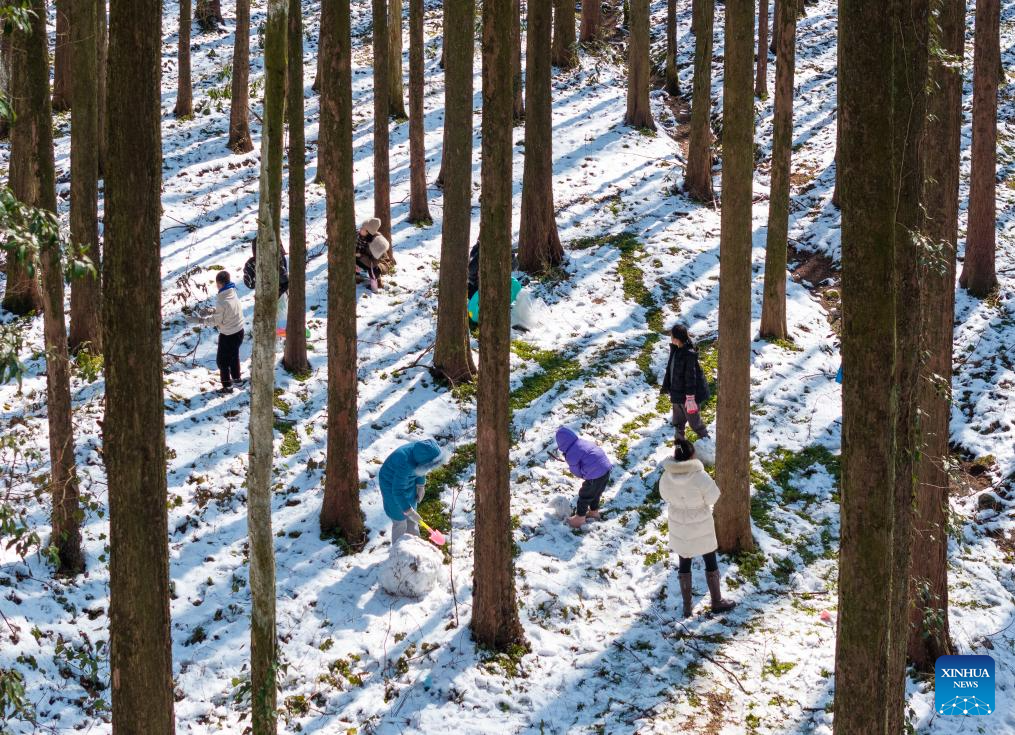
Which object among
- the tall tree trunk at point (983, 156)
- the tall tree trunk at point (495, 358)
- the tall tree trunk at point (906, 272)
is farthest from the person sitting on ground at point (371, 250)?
the tall tree trunk at point (906, 272)

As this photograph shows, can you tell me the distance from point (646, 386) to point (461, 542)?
4604 mm

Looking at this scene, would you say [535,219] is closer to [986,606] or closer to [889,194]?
[986,606]

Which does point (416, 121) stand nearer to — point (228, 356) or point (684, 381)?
point (228, 356)

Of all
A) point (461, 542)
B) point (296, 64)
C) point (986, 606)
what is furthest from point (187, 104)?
point (986, 606)

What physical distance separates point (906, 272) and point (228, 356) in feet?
29.8

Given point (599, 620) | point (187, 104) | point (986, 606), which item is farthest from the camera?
point (187, 104)

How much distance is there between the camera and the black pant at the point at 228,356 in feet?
41.5

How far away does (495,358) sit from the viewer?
8961 mm

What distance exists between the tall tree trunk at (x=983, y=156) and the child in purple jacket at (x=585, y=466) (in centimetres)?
952

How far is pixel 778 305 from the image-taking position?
51.4 ft

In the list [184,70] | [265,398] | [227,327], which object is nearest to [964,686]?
[265,398]

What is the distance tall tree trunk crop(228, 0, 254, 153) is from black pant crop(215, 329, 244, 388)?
385 inches

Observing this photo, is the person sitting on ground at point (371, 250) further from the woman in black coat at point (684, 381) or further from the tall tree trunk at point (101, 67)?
the woman in black coat at point (684, 381)

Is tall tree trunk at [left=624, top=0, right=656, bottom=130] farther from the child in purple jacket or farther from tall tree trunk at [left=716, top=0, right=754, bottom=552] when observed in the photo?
the child in purple jacket
